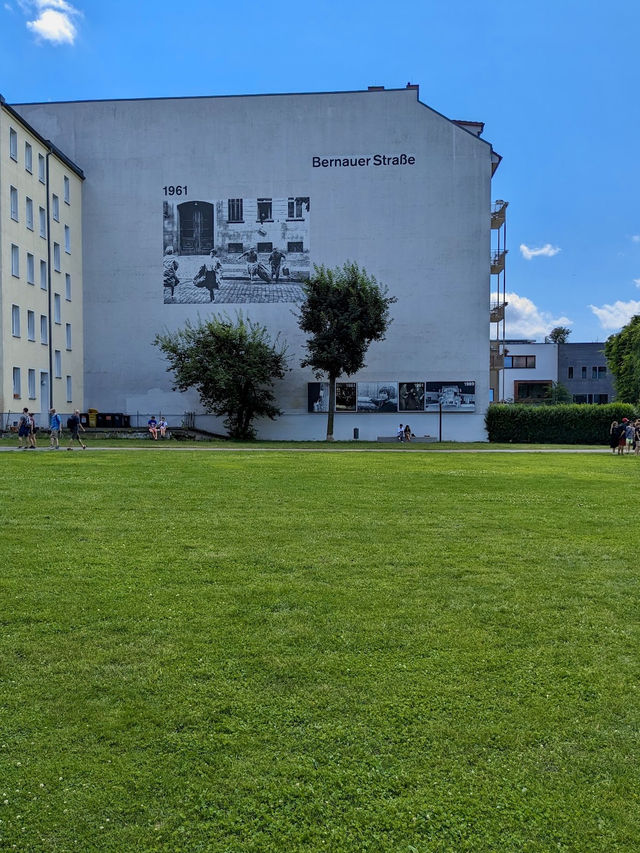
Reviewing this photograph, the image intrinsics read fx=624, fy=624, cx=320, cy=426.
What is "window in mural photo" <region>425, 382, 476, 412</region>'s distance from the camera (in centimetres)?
4378

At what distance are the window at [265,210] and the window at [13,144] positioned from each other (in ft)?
51.0

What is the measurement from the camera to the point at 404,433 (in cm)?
4231

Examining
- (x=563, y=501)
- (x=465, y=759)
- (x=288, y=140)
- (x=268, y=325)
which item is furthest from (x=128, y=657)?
(x=288, y=140)

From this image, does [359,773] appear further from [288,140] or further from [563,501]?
[288,140]

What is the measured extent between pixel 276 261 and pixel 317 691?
42360mm

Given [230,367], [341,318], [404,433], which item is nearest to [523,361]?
[404,433]

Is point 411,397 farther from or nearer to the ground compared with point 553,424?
farther from the ground

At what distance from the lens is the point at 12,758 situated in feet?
10.6

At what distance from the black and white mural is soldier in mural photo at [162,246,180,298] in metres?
0.07

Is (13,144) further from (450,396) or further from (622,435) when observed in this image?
(622,435)

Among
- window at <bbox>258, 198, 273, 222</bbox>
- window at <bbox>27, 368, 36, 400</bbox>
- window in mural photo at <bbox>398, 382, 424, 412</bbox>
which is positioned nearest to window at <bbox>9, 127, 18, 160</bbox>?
window at <bbox>27, 368, 36, 400</bbox>

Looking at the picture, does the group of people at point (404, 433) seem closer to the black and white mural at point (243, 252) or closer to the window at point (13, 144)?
the black and white mural at point (243, 252)

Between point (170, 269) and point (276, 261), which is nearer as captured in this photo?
point (276, 261)

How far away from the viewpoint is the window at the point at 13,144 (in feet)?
120
